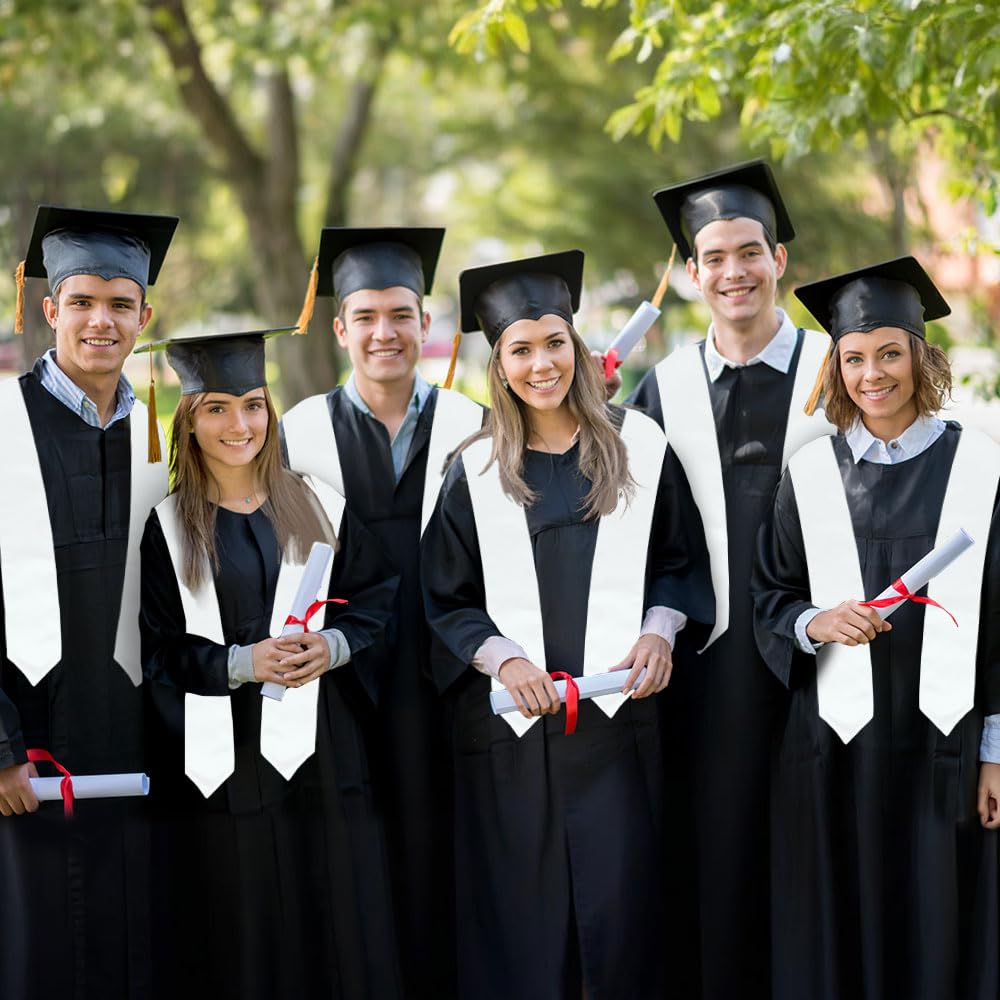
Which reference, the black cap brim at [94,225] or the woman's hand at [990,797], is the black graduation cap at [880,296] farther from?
the black cap brim at [94,225]

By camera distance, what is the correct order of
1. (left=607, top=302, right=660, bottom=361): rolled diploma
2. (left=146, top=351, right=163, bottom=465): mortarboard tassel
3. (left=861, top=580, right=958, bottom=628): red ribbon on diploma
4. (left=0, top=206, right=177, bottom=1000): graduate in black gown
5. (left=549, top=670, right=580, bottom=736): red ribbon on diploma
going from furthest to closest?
(left=607, top=302, right=660, bottom=361): rolled diploma → (left=146, top=351, right=163, bottom=465): mortarboard tassel → (left=0, top=206, right=177, bottom=1000): graduate in black gown → (left=549, top=670, right=580, bottom=736): red ribbon on diploma → (left=861, top=580, right=958, bottom=628): red ribbon on diploma

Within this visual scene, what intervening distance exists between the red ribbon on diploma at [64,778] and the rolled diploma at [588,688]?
44.0 inches

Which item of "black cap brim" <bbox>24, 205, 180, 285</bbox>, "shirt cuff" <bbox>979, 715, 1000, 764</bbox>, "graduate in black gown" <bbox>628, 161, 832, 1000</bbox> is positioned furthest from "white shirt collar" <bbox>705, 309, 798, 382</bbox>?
"black cap brim" <bbox>24, 205, 180, 285</bbox>

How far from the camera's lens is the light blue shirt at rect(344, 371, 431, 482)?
14.2 ft

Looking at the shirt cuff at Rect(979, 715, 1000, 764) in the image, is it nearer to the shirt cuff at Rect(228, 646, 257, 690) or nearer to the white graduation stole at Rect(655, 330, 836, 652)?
the white graduation stole at Rect(655, 330, 836, 652)

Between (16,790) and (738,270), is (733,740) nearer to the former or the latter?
(738,270)

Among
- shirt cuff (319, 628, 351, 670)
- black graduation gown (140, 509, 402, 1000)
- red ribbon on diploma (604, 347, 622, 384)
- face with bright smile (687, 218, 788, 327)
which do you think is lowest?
black graduation gown (140, 509, 402, 1000)

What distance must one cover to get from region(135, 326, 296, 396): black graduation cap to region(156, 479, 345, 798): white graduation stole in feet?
1.12

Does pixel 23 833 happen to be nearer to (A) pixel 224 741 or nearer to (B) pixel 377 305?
(A) pixel 224 741

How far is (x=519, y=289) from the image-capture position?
12.8ft

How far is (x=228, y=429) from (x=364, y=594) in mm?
604

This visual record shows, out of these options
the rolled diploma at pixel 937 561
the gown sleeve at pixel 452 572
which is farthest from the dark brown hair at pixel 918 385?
the gown sleeve at pixel 452 572

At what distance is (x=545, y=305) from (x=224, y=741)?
150cm

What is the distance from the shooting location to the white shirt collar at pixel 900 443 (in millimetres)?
3648
